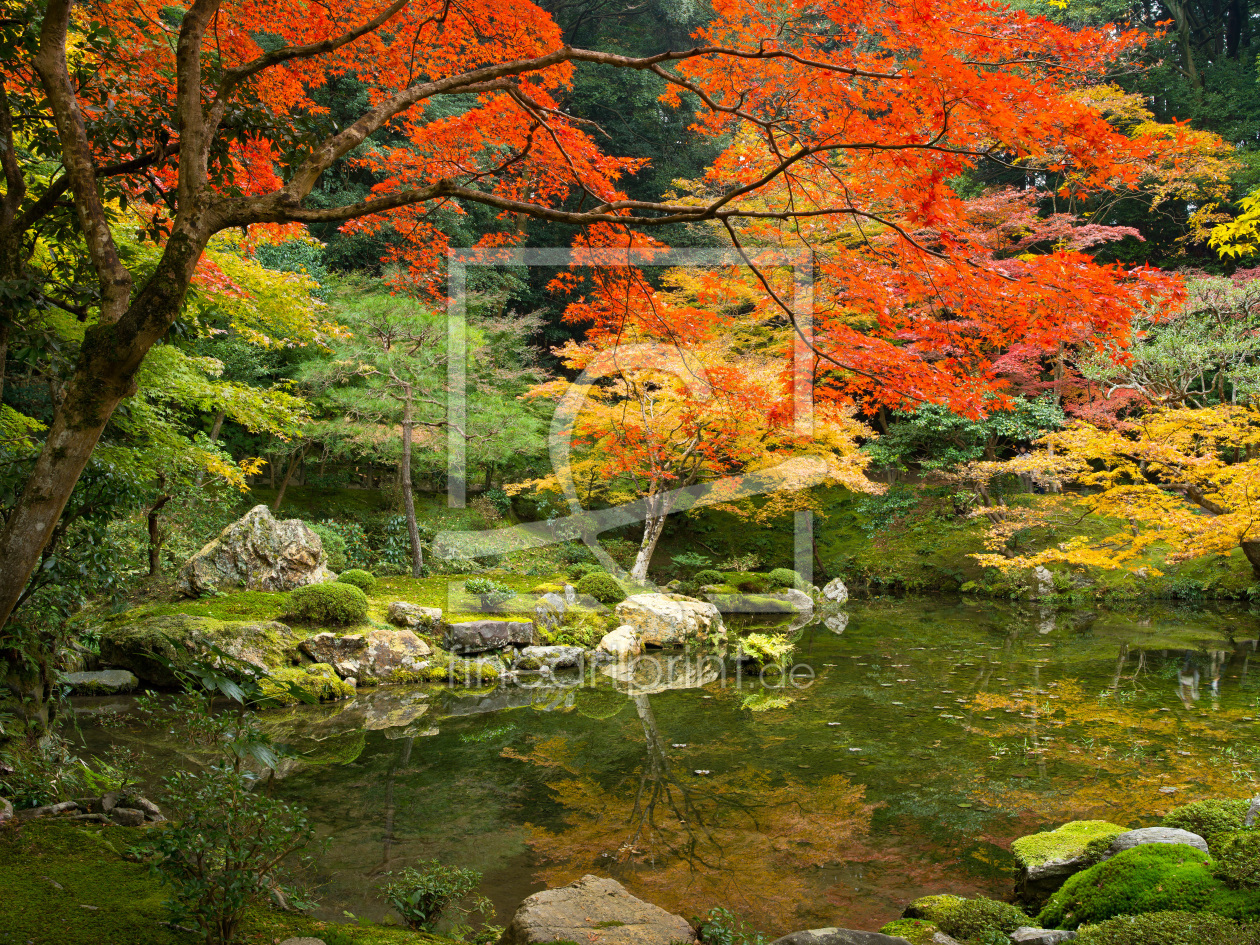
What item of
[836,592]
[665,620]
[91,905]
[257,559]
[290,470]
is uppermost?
[290,470]

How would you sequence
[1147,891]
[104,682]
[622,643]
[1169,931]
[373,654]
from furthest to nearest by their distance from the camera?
[622,643]
[373,654]
[104,682]
[1147,891]
[1169,931]

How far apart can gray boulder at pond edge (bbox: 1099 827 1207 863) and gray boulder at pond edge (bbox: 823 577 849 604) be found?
460 inches

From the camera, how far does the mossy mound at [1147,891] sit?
97.1 inches

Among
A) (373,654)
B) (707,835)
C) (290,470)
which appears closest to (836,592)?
(373,654)

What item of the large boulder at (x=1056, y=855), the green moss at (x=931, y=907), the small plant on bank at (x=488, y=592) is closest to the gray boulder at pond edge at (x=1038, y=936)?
the green moss at (x=931, y=907)

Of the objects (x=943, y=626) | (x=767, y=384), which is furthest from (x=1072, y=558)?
(x=767, y=384)

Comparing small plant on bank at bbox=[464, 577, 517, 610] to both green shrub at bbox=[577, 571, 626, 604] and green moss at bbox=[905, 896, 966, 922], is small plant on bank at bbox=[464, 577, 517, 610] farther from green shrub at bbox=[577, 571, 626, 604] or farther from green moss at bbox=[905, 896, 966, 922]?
green moss at bbox=[905, 896, 966, 922]

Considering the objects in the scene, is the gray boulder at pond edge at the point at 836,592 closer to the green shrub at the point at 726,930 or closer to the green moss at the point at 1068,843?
the green moss at the point at 1068,843

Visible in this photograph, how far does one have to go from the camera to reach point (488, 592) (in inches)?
412

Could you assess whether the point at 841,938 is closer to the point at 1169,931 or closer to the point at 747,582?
the point at 1169,931

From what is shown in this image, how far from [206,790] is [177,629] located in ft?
20.6

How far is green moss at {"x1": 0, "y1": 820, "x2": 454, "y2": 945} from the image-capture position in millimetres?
2064

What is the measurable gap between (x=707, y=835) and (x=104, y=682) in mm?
6004

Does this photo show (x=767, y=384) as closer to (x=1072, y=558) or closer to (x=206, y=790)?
(x=1072, y=558)
